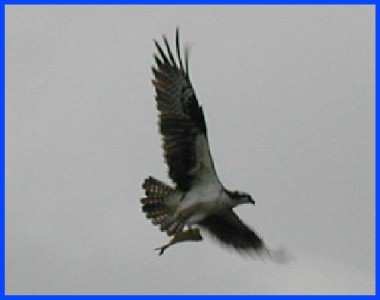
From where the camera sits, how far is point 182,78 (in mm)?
21188

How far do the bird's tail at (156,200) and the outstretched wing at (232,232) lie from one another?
719mm

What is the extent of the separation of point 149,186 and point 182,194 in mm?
490

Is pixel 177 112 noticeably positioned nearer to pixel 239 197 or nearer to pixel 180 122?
Result: pixel 180 122

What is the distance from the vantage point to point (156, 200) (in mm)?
21672

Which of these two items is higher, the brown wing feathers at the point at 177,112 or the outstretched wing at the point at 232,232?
the brown wing feathers at the point at 177,112

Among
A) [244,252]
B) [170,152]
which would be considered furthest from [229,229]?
[170,152]

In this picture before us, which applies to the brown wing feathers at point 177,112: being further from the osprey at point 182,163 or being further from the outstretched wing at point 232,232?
the outstretched wing at point 232,232

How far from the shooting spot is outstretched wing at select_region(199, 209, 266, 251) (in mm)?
22266

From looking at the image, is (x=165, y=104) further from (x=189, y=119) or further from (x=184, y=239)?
(x=184, y=239)

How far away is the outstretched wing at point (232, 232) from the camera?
22266 mm

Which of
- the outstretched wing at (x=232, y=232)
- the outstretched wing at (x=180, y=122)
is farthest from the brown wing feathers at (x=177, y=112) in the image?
the outstretched wing at (x=232, y=232)

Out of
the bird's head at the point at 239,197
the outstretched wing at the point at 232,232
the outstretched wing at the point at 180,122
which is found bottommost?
Result: the outstretched wing at the point at 232,232

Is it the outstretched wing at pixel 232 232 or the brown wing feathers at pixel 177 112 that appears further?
the outstretched wing at pixel 232 232

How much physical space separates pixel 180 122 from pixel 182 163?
0.52 m
